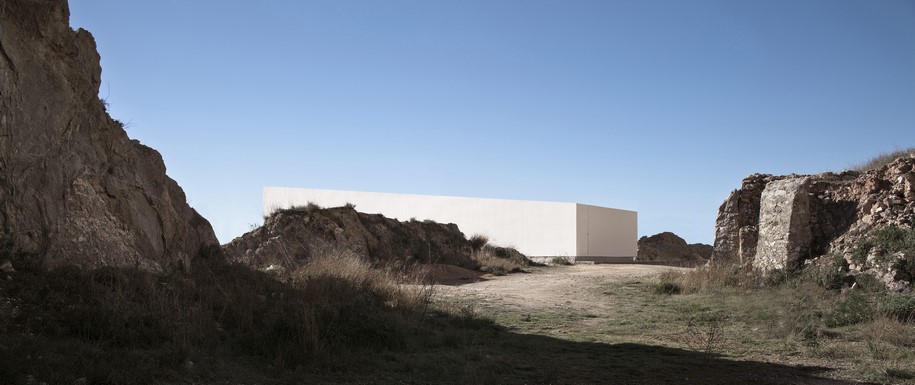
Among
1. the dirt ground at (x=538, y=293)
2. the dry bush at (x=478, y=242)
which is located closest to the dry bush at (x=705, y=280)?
the dirt ground at (x=538, y=293)

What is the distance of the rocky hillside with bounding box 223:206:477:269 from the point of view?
18.2m

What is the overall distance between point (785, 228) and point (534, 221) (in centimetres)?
2159

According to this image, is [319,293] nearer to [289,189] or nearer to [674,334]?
[674,334]

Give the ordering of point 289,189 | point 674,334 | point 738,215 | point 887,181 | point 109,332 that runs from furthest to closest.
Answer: point 289,189
point 738,215
point 887,181
point 674,334
point 109,332

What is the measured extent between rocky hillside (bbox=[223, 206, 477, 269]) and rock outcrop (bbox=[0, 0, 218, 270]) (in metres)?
7.46

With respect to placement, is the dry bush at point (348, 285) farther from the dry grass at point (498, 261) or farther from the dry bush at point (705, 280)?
the dry grass at point (498, 261)

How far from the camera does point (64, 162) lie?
7.36 meters

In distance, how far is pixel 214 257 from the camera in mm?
10211


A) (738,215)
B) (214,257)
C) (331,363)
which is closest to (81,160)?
(214,257)

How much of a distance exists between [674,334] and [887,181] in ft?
22.3

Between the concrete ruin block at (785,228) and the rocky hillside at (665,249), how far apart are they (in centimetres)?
2214

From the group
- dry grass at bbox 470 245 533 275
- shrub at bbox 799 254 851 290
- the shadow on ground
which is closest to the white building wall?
dry grass at bbox 470 245 533 275

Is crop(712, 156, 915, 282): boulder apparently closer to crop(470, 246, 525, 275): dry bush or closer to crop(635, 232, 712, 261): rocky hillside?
crop(470, 246, 525, 275): dry bush

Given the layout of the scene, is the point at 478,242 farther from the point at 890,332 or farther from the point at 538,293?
the point at 890,332
